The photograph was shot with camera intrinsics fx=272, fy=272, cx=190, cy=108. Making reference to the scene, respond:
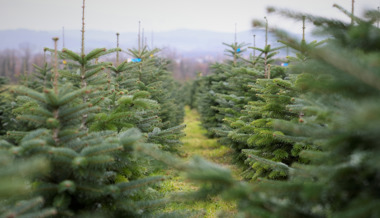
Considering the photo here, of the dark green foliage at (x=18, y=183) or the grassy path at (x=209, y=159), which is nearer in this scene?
the dark green foliage at (x=18, y=183)

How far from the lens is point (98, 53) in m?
4.62

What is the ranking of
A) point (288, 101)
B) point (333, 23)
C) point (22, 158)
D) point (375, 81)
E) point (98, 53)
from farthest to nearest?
point (288, 101) → point (98, 53) → point (22, 158) → point (333, 23) → point (375, 81)

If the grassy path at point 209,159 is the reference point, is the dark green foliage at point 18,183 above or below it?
above

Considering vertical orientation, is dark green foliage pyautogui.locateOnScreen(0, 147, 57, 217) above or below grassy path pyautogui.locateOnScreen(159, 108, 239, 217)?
above

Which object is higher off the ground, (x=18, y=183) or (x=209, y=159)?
(x=18, y=183)

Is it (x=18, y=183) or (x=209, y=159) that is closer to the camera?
(x=18, y=183)

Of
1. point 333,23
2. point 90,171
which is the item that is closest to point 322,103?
point 333,23

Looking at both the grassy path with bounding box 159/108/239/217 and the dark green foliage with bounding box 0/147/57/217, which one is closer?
the dark green foliage with bounding box 0/147/57/217

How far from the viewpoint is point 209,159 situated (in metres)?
10.7

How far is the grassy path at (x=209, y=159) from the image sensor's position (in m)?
5.66

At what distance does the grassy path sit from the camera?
18.6 feet

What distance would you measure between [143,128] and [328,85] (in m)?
4.24

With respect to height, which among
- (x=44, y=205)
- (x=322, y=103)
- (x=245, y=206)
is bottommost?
(x=44, y=205)

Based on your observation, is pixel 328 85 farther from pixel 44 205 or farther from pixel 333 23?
pixel 44 205
